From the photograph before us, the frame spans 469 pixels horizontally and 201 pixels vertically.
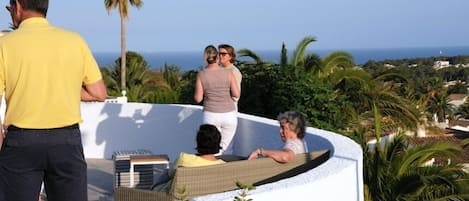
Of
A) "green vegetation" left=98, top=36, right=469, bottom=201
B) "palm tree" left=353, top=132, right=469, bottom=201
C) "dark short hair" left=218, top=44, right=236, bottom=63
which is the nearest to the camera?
"dark short hair" left=218, top=44, right=236, bottom=63

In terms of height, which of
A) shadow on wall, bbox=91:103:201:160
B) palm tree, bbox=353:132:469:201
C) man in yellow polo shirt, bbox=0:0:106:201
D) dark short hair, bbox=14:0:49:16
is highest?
dark short hair, bbox=14:0:49:16

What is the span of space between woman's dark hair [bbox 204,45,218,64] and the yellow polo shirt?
157 inches

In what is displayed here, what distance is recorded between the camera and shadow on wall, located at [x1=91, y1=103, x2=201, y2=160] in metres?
9.54

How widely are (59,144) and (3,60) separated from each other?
1.46 ft

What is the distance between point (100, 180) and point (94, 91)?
15.4 ft

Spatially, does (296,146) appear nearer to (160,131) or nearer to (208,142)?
(208,142)

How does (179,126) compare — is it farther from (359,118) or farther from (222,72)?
(359,118)

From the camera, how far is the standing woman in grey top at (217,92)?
24.6 ft

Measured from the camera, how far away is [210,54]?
7.40 metres

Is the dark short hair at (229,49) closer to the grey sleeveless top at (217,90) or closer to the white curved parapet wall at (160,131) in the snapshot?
the grey sleeveless top at (217,90)

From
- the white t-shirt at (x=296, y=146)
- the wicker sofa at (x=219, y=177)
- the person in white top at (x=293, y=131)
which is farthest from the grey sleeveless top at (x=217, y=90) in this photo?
the wicker sofa at (x=219, y=177)

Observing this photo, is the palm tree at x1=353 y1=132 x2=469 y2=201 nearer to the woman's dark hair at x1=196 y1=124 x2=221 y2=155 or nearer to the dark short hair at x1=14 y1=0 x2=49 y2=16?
the woman's dark hair at x1=196 y1=124 x2=221 y2=155

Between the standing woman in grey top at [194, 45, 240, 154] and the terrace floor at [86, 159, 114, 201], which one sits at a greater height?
the standing woman in grey top at [194, 45, 240, 154]

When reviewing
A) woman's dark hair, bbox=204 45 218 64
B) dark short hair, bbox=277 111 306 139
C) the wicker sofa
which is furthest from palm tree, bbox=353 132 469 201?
the wicker sofa
